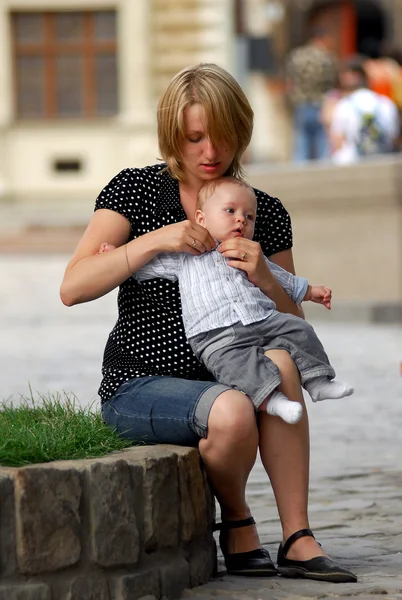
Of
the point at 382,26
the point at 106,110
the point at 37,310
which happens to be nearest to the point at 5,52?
the point at 106,110

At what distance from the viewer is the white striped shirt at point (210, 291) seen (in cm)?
391

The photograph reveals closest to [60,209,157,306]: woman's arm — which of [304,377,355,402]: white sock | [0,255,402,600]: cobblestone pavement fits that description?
[304,377,355,402]: white sock

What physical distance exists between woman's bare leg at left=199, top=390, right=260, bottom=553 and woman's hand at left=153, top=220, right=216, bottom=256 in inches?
15.6

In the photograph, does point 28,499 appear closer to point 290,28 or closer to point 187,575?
point 187,575

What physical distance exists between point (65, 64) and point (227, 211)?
2451cm

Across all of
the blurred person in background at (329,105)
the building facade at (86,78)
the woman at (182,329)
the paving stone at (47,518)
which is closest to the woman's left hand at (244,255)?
the woman at (182,329)

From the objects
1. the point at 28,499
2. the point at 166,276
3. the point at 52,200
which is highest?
the point at 166,276

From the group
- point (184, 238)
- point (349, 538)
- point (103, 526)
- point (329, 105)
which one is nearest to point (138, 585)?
point (103, 526)

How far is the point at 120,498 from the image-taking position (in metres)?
3.50

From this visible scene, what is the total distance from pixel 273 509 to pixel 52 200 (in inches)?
887

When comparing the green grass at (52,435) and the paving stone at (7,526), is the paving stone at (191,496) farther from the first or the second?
the paving stone at (7,526)

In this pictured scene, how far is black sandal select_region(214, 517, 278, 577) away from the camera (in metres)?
3.96

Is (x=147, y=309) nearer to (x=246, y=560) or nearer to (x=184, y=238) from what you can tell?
(x=184, y=238)

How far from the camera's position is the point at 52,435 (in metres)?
3.69
